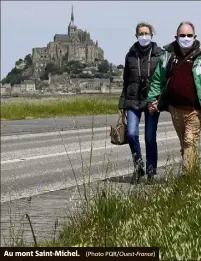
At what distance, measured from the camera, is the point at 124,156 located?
16.1 m

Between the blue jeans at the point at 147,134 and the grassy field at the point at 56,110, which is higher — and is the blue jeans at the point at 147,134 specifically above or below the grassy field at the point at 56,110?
above

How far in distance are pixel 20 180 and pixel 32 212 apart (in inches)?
138

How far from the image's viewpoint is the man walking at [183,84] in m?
8.91

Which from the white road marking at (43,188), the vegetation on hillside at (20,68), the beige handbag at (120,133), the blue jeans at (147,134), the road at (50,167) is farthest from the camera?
the vegetation on hillside at (20,68)

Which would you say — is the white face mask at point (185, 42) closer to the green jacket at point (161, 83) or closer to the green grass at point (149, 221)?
the green jacket at point (161, 83)

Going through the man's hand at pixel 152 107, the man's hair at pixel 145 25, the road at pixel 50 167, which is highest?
the man's hair at pixel 145 25

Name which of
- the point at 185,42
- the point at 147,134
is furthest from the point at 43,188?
the point at 185,42

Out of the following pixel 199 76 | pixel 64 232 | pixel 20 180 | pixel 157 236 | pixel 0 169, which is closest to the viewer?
pixel 157 236

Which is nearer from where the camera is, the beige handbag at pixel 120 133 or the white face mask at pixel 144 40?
the white face mask at pixel 144 40

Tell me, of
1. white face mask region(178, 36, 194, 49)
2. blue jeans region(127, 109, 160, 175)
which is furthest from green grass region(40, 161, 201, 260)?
blue jeans region(127, 109, 160, 175)

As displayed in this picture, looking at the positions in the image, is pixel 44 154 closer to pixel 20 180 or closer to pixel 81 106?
pixel 20 180

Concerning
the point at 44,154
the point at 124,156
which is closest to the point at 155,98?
the point at 124,156

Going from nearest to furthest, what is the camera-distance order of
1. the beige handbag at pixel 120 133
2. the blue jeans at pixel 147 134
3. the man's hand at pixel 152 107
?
the man's hand at pixel 152 107
the blue jeans at pixel 147 134
the beige handbag at pixel 120 133

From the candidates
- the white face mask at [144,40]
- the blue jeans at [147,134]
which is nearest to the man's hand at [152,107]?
the blue jeans at [147,134]
